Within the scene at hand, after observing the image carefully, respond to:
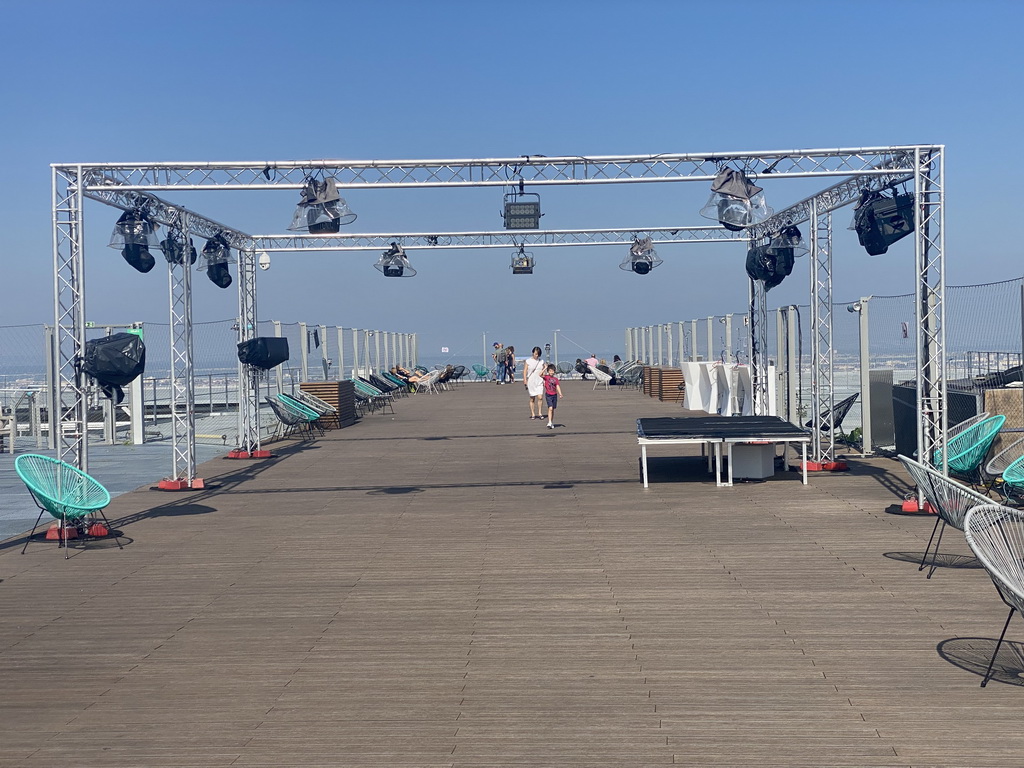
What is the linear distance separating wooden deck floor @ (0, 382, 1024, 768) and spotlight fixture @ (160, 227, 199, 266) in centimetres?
300

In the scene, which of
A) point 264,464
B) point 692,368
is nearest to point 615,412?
point 692,368

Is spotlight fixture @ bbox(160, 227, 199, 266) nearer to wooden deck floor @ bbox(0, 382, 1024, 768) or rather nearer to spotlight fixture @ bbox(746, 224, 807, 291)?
wooden deck floor @ bbox(0, 382, 1024, 768)

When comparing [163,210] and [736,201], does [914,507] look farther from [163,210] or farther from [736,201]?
[163,210]

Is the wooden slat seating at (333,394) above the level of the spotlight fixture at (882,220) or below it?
below

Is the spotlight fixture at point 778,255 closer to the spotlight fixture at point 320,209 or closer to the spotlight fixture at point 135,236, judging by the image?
the spotlight fixture at point 320,209

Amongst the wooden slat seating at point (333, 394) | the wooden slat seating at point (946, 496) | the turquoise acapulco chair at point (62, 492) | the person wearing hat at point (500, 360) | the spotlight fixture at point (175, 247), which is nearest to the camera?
the wooden slat seating at point (946, 496)

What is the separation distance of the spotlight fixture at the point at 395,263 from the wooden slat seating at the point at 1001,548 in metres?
16.7

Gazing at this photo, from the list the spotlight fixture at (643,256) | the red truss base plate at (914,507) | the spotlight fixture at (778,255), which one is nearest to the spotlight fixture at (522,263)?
the spotlight fixture at (643,256)

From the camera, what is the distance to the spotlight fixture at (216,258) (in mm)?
14414

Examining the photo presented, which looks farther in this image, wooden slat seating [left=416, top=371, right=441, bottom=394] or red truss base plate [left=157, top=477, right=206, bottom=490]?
wooden slat seating [left=416, top=371, right=441, bottom=394]

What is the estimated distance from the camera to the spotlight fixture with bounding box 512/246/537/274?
23.5 metres

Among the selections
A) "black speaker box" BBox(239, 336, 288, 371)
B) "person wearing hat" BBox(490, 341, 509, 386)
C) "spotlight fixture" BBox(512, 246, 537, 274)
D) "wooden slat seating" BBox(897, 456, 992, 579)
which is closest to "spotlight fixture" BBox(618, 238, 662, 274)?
"spotlight fixture" BBox(512, 246, 537, 274)

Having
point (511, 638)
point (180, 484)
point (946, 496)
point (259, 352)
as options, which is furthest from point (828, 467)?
point (511, 638)

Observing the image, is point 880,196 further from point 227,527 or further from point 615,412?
point 615,412
